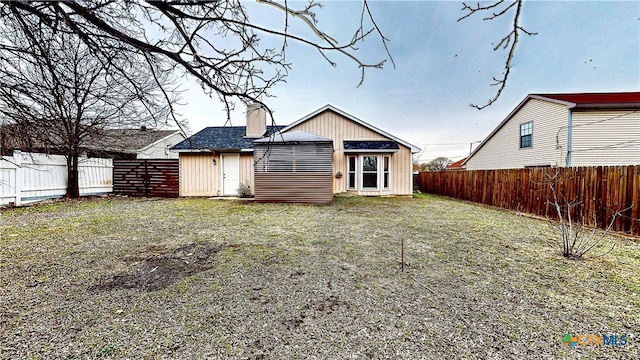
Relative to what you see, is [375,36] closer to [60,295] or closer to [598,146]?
[60,295]

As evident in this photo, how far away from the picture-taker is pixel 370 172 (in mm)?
12906

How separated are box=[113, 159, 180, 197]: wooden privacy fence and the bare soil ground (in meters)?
7.12

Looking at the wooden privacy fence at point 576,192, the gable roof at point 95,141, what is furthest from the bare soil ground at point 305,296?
the gable roof at point 95,141


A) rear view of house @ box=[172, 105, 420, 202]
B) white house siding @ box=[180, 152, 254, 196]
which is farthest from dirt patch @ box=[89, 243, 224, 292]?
white house siding @ box=[180, 152, 254, 196]

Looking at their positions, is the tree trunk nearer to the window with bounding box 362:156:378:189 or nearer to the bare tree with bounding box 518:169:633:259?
the window with bounding box 362:156:378:189

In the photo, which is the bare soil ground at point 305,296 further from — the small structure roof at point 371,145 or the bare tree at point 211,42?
the small structure roof at point 371,145

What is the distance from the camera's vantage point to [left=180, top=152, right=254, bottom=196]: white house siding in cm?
1265

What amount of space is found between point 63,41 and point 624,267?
7.77 meters

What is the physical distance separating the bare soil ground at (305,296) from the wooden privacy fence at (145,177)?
7120 mm

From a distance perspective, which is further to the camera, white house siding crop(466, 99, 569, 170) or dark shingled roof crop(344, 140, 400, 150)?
dark shingled roof crop(344, 140, 400, 150)

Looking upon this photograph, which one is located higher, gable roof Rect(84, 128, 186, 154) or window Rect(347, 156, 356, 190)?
gable roof Rect(84, 128, 186, 154)

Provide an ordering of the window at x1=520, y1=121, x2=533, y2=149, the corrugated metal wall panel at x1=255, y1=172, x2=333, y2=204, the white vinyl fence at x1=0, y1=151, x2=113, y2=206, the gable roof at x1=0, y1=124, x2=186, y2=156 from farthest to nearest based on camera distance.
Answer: the window at x1=520, y1=121, x2=533, y2=149
the corrugated metal wall panel at x1=255, y1=172, x2=333, y2=204
the white vinyl fence at x1=0, y1=151, x2=113, y2=206
the gable roof at x1=0, y1=124, x2=186, y2=156

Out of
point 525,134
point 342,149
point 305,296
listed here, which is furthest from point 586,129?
point 305,296

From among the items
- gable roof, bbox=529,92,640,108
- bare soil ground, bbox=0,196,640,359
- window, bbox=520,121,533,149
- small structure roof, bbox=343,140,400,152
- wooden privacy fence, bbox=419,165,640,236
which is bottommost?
bare soil ground, bbox=0,196,640,359
